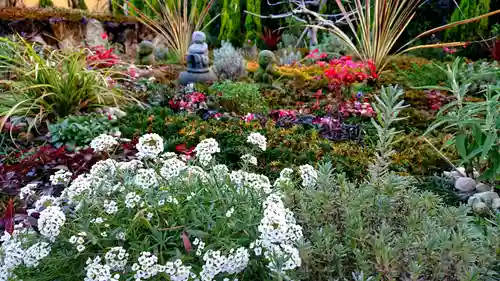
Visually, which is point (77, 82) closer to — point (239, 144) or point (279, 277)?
point (239, 144)

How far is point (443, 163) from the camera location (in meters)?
3.17

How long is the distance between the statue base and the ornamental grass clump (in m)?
3.40

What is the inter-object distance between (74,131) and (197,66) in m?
1.99

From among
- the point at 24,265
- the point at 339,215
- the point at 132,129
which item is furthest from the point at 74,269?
the point at 132,129

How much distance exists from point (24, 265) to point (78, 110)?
2464mm

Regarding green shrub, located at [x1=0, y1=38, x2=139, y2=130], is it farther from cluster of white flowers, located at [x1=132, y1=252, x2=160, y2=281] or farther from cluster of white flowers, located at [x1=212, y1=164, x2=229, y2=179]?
cluster of white flowers, located at [x1=132, y1=252, x2=160, y2=281]

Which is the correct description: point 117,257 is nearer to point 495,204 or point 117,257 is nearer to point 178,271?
point 178,271

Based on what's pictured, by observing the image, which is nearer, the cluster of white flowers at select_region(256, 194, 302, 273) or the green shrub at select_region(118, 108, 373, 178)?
the cluster of white flowers at select_region(256, 194, 302, 273)

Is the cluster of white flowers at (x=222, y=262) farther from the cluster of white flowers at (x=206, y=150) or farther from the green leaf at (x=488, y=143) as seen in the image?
the green leaf at (x=488, y=143)

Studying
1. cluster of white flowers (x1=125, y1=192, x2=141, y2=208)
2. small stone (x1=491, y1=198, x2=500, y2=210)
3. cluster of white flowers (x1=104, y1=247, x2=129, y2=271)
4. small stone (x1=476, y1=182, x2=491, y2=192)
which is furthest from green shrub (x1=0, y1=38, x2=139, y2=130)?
small stone (x1=491, y1=198, x2=500, y2=210)

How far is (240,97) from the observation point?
4.40m

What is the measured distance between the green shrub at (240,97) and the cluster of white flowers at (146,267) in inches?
116

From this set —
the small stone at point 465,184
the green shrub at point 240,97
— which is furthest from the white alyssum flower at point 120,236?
the green shrub at point 240,97

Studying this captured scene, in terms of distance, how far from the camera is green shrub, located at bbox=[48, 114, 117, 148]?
133 inches
